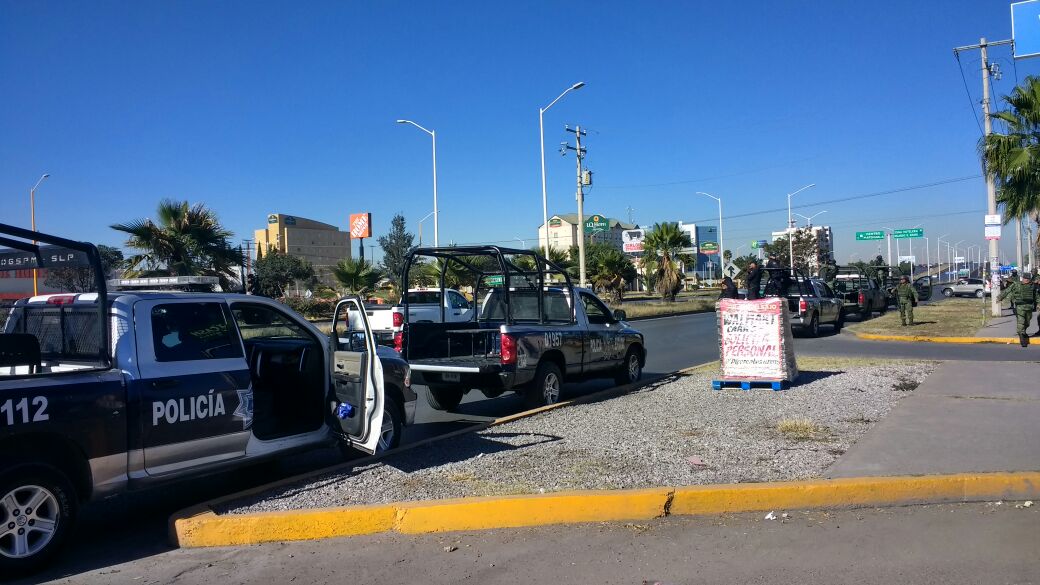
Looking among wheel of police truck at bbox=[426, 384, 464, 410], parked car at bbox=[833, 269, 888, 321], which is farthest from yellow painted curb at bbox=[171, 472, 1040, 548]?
parked car at bbox=[833, 269, 888, 321]

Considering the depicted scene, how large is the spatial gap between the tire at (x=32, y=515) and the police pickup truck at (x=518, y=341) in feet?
16.2

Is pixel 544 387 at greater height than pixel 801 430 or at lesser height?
greater

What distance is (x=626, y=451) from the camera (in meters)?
7.09

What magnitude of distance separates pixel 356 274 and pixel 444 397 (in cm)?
1769

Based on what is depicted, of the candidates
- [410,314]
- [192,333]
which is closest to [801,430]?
[192,333]

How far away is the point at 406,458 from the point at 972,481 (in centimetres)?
465

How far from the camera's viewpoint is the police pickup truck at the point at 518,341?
9.47 meters

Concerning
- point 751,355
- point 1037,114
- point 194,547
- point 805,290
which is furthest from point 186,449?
point 1037,114

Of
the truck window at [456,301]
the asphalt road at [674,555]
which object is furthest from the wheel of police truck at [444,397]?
the truck window at [456,301]

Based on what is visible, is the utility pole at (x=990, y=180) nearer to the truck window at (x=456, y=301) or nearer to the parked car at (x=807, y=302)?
the parked car at (x=807, y=302)

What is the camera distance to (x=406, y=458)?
23.1ft

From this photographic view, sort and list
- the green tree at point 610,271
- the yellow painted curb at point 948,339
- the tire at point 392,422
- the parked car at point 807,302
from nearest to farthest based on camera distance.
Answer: the tire at point 392,422 < the yellow painted curb at point 948,339 < the parked car at point 807,302 < the green tree at point 610,271

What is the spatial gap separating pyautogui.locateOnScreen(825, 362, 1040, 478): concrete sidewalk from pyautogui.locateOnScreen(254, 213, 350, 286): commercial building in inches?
4026

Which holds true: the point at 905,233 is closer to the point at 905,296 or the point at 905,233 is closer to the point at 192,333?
the point at 905,296
